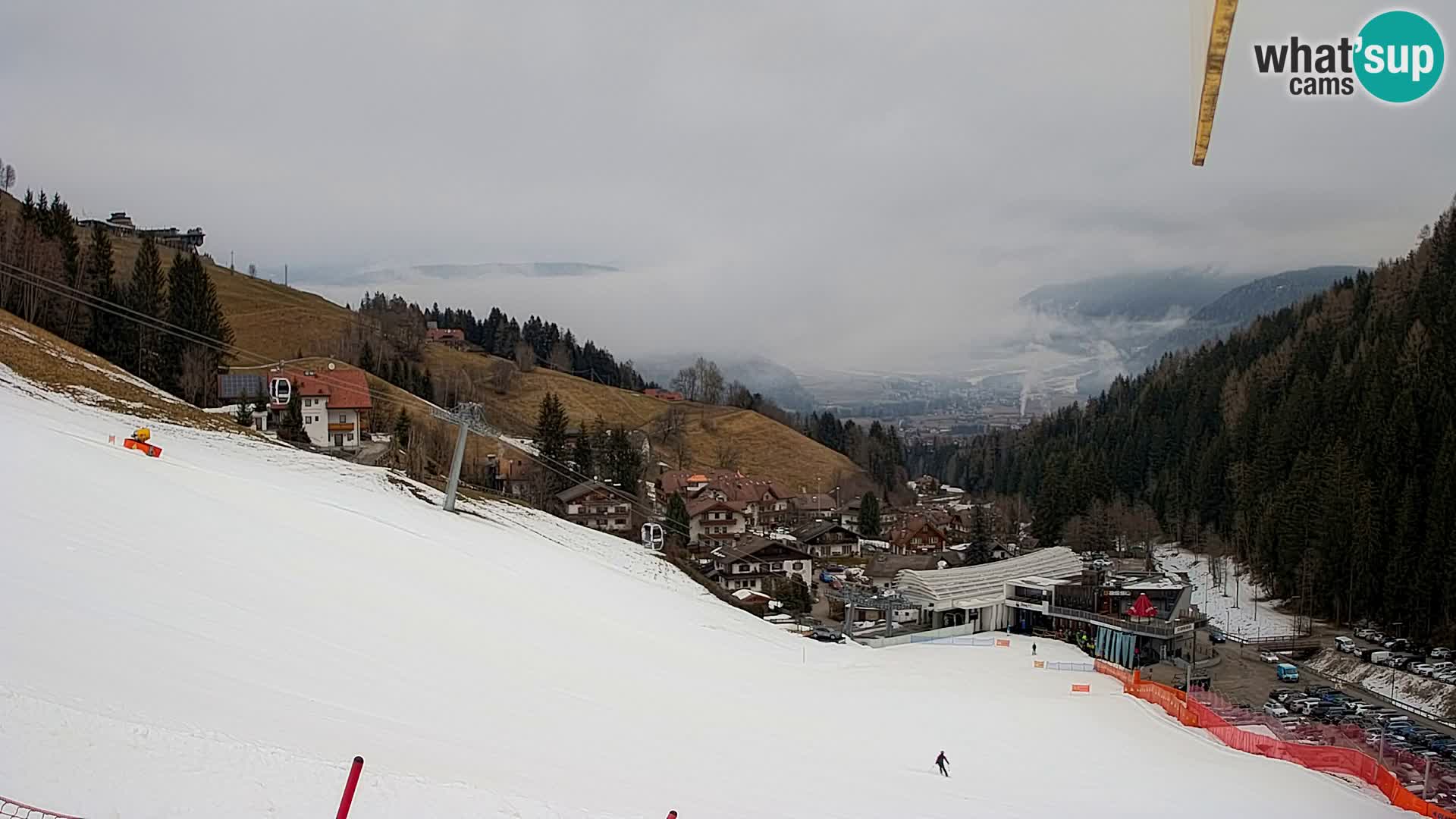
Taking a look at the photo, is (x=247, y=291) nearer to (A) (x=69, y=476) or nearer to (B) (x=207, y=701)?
(A) (x=69, y=476)

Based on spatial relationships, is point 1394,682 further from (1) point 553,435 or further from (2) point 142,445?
(1) point 553,435

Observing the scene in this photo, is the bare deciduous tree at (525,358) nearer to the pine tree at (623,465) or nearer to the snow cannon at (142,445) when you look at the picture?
the pine tree at (623,465)

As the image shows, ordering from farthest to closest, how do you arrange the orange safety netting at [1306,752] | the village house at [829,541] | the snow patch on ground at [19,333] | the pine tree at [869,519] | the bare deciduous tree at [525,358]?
the bare deciduous tree at [525,358] → the pine tree at [869,519] → the village house at [829,541] → the snow patch on ground at [19,333] → the orange safety netting at [1306,752]

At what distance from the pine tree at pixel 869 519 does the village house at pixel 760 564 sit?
1738cm

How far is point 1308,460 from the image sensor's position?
4688cm

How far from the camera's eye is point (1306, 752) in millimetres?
16453

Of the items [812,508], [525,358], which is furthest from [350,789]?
[525,358]

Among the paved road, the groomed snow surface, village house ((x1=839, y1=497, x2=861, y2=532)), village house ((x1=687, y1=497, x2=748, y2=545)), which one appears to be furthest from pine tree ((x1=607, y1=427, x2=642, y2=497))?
the paved road

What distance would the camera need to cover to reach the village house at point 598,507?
48.0 metres

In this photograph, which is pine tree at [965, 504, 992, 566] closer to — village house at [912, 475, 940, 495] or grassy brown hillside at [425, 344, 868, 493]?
grassy brown hillside at [425, 344, 868, 493]

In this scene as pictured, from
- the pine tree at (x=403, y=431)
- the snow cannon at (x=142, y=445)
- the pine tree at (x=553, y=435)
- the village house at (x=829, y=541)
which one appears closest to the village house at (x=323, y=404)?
the pine tree at (x=403, y=431)

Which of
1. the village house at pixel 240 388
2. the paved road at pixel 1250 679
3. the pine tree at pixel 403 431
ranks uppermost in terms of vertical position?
the village house at pixel 240 388

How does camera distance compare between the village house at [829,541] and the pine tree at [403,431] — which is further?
the village house at [829,541]

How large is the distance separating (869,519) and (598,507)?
22731 millimetres
